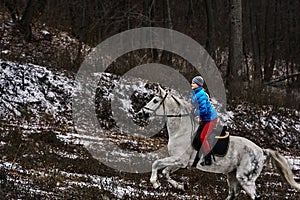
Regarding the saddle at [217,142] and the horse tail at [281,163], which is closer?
the saddle at [217,142]

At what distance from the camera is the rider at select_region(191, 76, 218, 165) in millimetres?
10703

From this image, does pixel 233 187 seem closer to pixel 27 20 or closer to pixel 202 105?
pixel 202 105

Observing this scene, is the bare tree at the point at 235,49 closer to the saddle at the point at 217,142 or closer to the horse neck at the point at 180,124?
the horse neck at the point at 180,124

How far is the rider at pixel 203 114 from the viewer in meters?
10.7

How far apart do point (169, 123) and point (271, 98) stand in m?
17.4

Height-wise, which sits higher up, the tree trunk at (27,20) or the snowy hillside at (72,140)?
the tree trunk at (27,20)

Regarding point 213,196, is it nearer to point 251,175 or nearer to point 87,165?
point 251,175

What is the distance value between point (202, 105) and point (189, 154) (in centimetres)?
103

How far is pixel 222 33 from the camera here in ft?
141

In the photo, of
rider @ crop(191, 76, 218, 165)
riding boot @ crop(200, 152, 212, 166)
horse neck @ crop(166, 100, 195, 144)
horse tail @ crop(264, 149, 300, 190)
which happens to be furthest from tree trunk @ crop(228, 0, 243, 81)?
riding boot @ crop(200, 152, 212, 166)

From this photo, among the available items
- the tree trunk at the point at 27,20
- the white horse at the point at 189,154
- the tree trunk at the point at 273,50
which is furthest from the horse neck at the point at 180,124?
the tree trunk at the point at 273,50

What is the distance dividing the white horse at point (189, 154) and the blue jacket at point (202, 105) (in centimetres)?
31

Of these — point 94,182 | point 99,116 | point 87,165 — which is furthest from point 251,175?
point 99,116

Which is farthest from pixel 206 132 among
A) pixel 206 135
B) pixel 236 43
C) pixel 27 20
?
pixel 27 20
